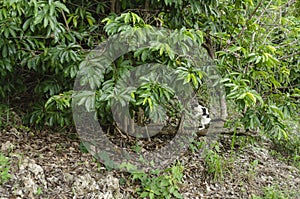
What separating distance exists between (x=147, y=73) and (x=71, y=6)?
0.82 meters

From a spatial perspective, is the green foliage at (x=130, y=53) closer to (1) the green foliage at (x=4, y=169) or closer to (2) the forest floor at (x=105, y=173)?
(2) the forest floor at (x=105, y=173)

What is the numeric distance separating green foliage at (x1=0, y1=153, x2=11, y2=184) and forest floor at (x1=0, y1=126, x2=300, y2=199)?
3cm

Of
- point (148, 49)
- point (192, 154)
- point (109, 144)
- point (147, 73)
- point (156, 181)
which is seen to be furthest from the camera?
point (192, 154)

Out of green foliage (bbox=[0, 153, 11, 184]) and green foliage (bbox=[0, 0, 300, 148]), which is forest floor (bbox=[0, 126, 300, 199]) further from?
green foliage (bbox=[0, 0, 300, 148])

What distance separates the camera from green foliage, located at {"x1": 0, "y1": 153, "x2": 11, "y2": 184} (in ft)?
7.21

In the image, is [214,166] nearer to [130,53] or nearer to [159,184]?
[159,184]

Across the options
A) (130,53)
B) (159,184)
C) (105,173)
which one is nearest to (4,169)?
(105,173)

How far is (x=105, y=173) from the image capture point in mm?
2580

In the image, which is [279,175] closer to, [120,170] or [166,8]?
[120,170]

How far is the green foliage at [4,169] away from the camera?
2.20 meters

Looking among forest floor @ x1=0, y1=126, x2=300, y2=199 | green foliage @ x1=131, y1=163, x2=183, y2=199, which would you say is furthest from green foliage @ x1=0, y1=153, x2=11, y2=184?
green foliage @ x1=131, y1=163, x2=183, y2=199

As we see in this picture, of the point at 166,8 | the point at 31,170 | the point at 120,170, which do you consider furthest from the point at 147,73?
the point at 31,170

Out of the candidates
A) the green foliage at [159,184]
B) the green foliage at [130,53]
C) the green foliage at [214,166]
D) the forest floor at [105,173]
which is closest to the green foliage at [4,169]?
the forest floor at [105,173]

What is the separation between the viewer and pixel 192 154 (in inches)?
121
